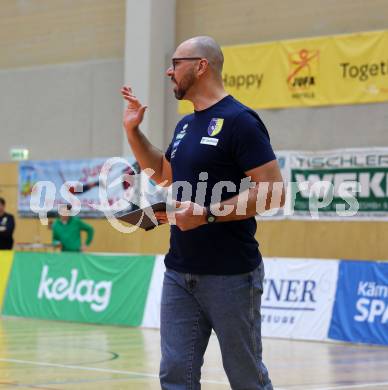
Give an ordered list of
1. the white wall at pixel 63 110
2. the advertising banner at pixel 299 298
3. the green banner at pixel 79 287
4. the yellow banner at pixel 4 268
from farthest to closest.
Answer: the white wall at pixel 63 110, the yellow banner at pixel 4 268, the green banner at pixel 79 287, the advertising banner at pixel 299 298

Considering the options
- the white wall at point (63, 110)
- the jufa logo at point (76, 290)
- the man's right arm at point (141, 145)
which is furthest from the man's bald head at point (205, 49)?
the white wall at point (63, 110)

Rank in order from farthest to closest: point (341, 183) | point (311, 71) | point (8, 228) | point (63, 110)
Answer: point (63, 110) → point (8, 228) → point (311, 71) → point (341, 183)

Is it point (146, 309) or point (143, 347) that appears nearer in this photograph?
point (143, 347)

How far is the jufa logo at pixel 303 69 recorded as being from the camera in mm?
20328

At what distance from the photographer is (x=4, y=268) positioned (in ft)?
61.2

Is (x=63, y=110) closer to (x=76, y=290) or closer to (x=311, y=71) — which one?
(x=311, y=71)

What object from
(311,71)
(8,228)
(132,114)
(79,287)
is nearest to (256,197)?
(132,114)

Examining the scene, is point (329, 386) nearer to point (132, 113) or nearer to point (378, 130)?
point (132, 113)

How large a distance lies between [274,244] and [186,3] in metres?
6.67

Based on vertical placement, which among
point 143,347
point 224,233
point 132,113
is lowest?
point 143,347

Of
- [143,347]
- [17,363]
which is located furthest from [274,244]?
[17,363]

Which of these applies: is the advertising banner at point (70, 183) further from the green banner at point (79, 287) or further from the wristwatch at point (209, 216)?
the wristwatch at point (209, 216)

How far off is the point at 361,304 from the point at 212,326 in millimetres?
8927

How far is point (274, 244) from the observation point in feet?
68.6
